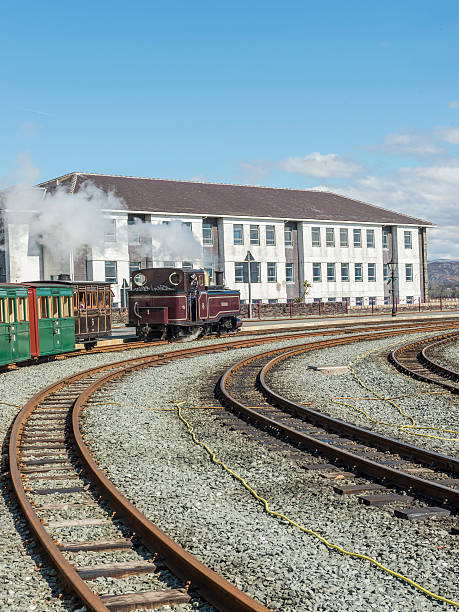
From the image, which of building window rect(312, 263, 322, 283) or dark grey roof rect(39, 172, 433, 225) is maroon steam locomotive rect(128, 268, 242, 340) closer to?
dark grey roof rect(39, 172, 433, 225)

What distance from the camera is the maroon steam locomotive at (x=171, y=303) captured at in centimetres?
2667

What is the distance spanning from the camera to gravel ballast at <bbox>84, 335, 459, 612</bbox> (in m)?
4.80

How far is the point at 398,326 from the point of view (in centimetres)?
3353

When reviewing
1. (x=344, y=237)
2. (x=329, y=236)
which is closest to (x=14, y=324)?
(x=329, y=236)

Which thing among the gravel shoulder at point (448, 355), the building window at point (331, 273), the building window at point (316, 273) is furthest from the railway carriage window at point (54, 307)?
the building window at point (331, 273)

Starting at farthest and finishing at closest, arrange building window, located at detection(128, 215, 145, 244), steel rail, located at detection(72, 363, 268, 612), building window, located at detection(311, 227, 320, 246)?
building window, located at detection(311, 227, 320, 246), building window, located at detection(128, 215, 145, 244), steel rail, located at detection(72, 363, 268, 612)

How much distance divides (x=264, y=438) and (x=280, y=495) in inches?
107

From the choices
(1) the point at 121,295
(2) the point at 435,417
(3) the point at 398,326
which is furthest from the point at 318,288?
(2) the point at 435,417

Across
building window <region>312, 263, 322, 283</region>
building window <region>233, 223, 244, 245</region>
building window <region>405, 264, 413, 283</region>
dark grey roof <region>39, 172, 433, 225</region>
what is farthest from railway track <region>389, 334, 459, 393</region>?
building window <region>405, 264, 413, 283</region>

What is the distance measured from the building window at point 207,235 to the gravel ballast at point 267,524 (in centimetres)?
4303

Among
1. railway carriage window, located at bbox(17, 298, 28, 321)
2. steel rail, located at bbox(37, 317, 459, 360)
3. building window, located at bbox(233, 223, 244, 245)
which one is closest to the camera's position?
railway carriage window, located at bbox(17, 298, 28, 321)

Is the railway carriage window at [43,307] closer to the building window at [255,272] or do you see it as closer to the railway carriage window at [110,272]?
the railway carriage window at [110,272]

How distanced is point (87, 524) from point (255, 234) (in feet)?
166

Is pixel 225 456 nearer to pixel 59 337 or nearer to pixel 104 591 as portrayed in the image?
pixel 104 591
